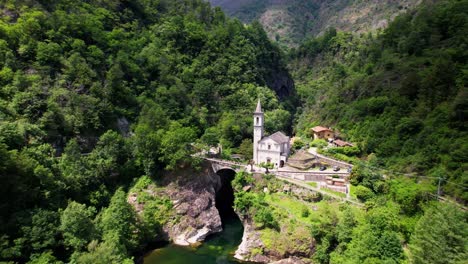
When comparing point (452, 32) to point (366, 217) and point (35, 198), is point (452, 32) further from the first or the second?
point (35, 198)

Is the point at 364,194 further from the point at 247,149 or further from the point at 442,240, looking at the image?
the point at 247,149

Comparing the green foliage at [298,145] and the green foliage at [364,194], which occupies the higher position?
the green foliage at [298,145]

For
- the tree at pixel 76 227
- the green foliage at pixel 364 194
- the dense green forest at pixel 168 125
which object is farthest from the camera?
the green foliage at pixel 364 194

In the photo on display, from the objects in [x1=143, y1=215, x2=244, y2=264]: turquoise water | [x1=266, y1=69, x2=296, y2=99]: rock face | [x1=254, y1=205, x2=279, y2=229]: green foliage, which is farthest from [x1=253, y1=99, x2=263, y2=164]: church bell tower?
[x1=266, y1=69, x2=296, y2=99]: rock face

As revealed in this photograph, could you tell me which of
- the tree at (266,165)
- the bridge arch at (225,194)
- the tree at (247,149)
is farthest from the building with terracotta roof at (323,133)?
the bridge arch at (225,194)

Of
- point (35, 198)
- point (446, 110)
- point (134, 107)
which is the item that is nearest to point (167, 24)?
point (134, 107)

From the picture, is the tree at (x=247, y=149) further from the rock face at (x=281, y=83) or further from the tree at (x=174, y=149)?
the rock face at (x=281, y=83)

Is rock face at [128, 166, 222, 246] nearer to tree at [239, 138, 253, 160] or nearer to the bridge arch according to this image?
the bridge arch
